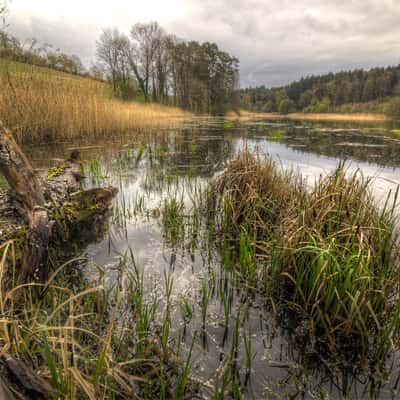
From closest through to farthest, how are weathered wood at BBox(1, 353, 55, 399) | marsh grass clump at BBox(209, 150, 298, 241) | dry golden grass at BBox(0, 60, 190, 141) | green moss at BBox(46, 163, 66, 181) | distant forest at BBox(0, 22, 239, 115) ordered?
weathered wood at BBox(1, 353, 55, 399) → marsh grass clump at BBox(209, 150, 298, 241) → green moss at BBox(46, 163, 66, 181) → dry golden grass at BBox(0, 60, 190, 141) → distant forest at BBox(0, 22, 239, 115)

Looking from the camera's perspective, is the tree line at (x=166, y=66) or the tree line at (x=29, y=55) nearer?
the tree line at (x=29, y=55)

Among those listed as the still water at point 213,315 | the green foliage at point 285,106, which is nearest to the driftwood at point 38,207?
the still water at point 213,315

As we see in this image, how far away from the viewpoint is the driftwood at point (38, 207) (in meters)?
1.96

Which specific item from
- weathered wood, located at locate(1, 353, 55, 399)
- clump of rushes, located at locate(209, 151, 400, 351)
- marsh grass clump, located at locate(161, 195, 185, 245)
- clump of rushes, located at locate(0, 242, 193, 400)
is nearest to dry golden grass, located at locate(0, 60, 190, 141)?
marsh grass clump, located at locate(161, 195, 185, 245)

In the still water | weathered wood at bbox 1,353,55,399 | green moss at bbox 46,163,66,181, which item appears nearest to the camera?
weathered wood at bbox 1,353,55,399

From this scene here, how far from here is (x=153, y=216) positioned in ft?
11.5

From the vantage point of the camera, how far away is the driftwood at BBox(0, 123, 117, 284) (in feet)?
6.41

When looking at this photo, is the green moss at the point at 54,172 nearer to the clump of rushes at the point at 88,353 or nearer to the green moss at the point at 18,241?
the green moss at the point at 18,241

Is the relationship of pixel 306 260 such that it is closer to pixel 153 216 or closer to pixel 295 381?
pixel 295 381

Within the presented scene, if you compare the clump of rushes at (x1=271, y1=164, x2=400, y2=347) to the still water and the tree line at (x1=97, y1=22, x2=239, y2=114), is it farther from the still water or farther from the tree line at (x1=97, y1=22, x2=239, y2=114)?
the tree line at (x1=97, y1=22, x2=239, y2=114)

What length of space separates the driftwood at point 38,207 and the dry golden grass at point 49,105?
2.87 m

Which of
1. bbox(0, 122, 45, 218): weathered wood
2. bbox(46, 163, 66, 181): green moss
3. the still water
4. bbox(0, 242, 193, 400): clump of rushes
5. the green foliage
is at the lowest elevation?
the still water

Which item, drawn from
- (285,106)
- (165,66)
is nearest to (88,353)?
(165,66)

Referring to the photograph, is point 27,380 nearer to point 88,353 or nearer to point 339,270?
point 88,353
